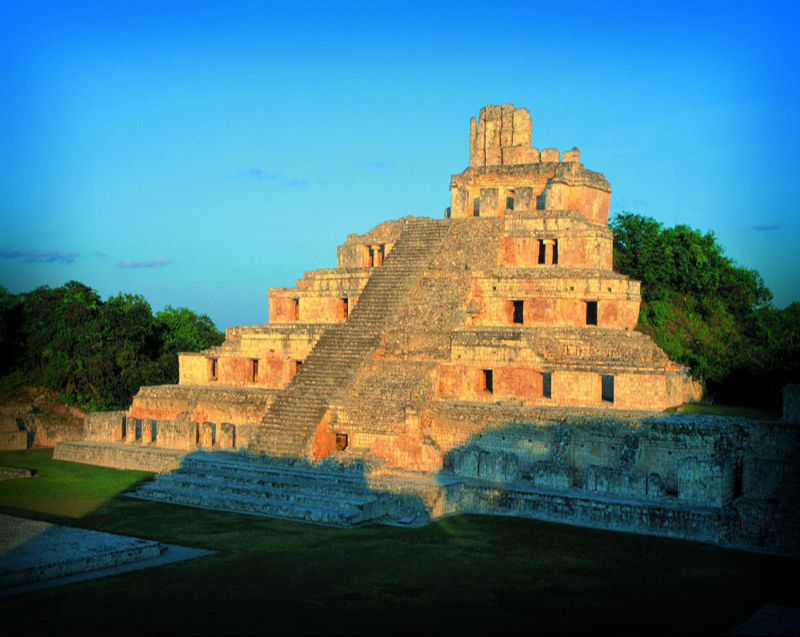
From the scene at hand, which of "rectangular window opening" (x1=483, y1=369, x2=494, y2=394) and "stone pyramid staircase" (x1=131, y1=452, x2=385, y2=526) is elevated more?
"rectangular window opening" (x1=483, y1=369, x2=494, y2=394)

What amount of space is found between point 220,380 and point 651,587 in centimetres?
1685

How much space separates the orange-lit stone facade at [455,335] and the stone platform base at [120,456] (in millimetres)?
1663

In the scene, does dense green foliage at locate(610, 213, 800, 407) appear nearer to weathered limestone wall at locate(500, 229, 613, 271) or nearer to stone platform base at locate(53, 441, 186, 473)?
weathered limestone wall at locate(500, 229, 613, 271)

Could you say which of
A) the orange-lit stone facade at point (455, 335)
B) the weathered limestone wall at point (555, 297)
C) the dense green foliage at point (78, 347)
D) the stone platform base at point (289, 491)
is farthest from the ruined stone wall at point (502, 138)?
the dense green foliage at point (78, 347)

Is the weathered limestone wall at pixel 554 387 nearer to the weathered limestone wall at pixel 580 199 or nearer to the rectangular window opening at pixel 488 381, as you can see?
the rectangular window opening at pixel 488 381

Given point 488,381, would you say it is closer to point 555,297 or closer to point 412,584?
point 555,297

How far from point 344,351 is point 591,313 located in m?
6.31

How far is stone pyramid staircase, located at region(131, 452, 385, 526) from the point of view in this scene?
1859cm

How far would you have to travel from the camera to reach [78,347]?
33.4 meters

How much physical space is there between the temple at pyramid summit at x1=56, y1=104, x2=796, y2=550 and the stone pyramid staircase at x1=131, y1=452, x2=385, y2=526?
54mm

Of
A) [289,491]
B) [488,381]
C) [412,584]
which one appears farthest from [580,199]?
[412,584]

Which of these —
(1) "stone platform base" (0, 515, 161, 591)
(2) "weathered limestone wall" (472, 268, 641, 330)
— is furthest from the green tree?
(1) "stone platform base" (0, 515, 161, 591)

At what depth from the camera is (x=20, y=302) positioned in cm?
3488

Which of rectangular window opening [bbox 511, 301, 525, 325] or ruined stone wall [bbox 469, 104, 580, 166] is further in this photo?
ruined stone wall [bbox 469, 104, 580, 166]
